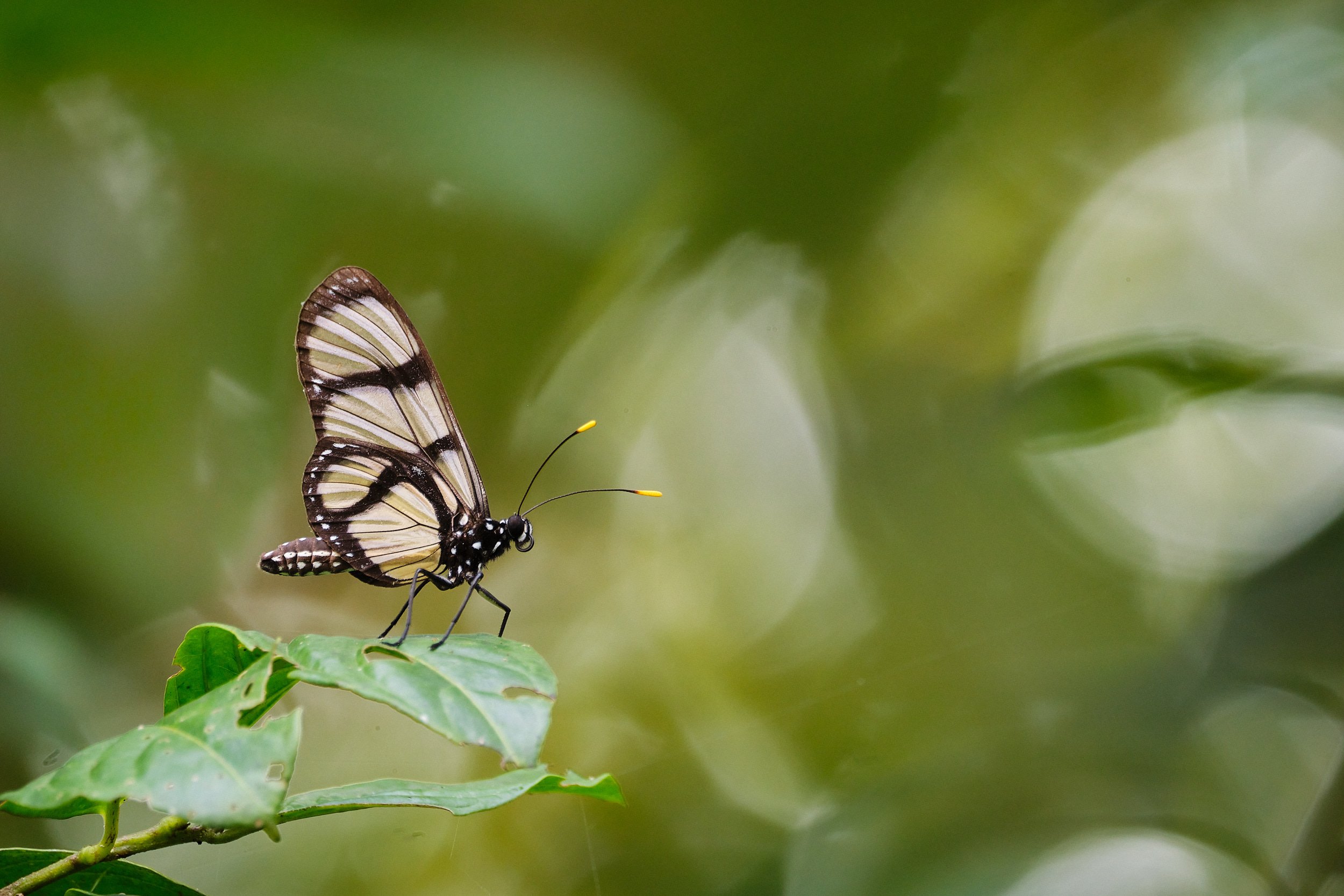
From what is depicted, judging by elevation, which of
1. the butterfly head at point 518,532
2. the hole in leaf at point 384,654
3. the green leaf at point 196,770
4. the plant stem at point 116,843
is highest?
the butterfly head at point 518,532

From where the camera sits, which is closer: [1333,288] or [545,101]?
[1333,288]

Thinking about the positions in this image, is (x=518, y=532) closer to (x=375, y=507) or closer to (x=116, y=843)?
(x=375, y=507)

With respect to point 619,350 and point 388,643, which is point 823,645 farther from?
point 388,643

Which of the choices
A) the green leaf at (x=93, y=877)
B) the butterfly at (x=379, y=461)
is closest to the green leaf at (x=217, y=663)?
the green leaf at (x=93, y=877)

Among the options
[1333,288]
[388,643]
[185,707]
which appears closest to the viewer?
[185,707]

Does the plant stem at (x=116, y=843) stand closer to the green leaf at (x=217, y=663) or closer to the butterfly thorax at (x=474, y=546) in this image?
the green leaf at (x=217, y=663)

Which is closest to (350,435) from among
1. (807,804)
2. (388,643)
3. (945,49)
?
(388,643)

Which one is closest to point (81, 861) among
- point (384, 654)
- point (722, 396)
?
point (384, 654)
